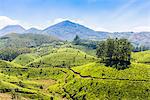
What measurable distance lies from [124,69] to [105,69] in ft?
42.3

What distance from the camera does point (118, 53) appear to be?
183625mm

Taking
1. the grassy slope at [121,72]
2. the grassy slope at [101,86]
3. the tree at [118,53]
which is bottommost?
the grassy slope at [101,86]

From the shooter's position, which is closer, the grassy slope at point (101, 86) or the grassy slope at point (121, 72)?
the grassy slope at point (101, 86)

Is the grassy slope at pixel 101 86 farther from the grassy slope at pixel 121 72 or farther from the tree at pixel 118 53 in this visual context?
the tree at pixel 118 53

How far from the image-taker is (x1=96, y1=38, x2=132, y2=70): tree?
177 meters

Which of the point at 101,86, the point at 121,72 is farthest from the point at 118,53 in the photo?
the point at 101,86

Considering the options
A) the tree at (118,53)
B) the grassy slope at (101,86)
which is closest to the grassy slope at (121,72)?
the grassy slope at (101,86)

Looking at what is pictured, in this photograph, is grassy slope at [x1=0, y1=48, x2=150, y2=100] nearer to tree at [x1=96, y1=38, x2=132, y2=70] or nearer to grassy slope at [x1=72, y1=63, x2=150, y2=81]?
grassy slope at [x1=72, y1=63, x2=150, y2=81]

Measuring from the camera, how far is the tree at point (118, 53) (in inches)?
6987

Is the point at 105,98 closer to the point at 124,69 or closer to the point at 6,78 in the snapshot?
the point at 124,69

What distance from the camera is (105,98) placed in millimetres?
144875

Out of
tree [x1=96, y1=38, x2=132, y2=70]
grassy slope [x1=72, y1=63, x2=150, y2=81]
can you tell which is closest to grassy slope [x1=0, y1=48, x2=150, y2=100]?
grassy slope [x1=72, y1=63, x2=150, y2=81]

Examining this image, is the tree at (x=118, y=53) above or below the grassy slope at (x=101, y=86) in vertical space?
above

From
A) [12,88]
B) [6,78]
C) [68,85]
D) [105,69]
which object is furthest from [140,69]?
[6,78]
